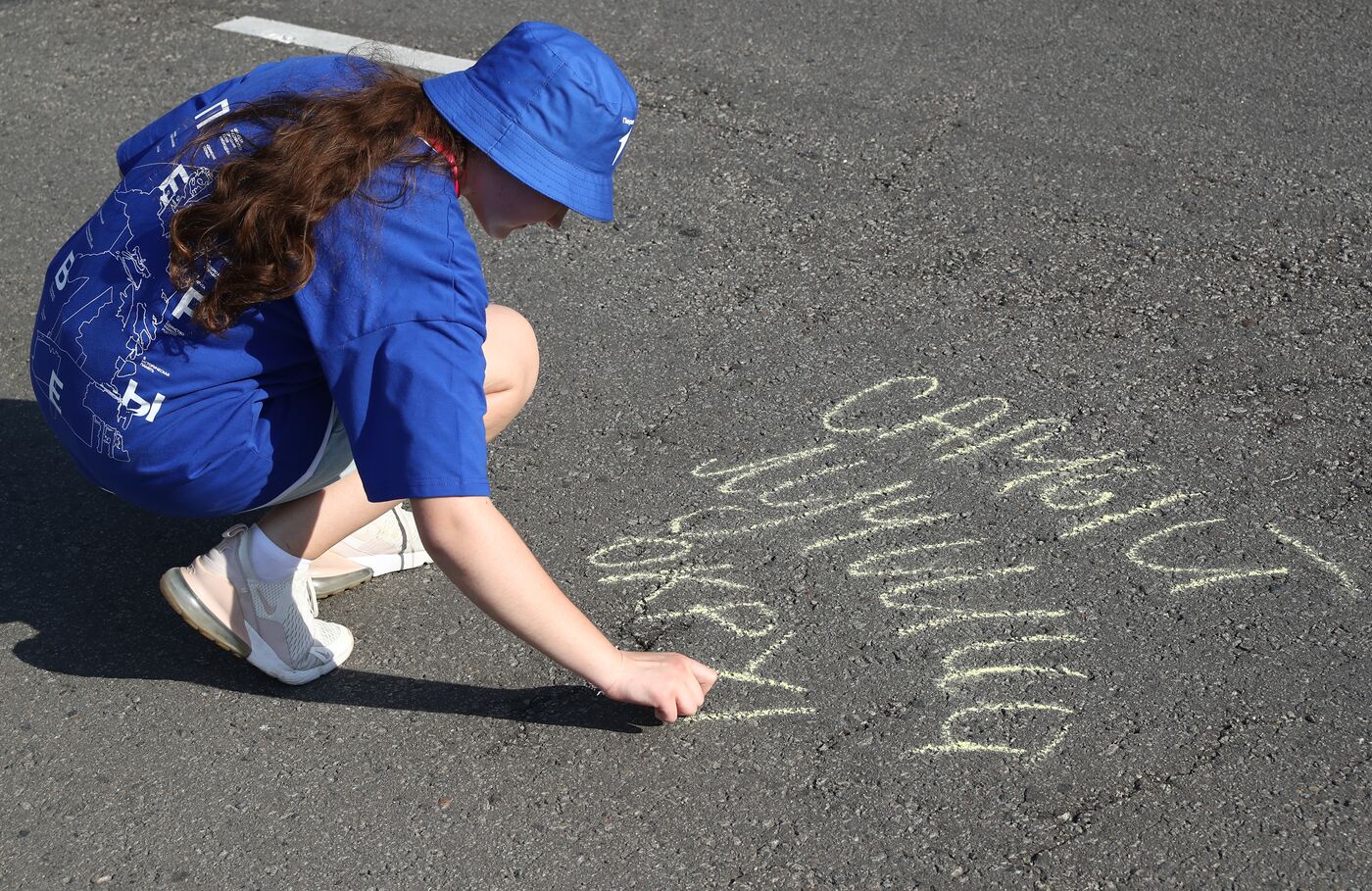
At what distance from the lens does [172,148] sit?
2.29 meters

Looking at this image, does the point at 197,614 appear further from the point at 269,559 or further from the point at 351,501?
the point at 351,501

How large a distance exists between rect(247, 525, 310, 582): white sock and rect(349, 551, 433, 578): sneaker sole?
0.29 meters

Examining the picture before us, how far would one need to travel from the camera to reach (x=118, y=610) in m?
2.78

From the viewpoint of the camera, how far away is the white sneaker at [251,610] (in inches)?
99.7

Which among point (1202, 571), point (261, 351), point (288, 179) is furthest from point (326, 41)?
point (1202, 571)

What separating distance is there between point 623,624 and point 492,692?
0.28 meters

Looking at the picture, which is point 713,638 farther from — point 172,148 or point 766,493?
point 172,148

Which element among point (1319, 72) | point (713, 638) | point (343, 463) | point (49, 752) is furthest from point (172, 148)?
point (1319, 72)

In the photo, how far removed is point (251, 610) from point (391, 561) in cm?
36

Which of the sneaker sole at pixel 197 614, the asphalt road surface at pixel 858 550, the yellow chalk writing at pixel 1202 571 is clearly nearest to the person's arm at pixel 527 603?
the asphalt road surface at pixel 858 550

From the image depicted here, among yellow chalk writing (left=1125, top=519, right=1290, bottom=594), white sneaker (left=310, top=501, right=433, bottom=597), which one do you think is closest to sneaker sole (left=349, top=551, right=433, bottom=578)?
white sneaker (left=310, top=501, right=433, bottom=597)

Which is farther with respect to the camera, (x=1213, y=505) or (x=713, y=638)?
(x=1213, y=505)

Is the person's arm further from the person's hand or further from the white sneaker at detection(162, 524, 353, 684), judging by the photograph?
the white sneaker at detection(162, 524, 353, 684)

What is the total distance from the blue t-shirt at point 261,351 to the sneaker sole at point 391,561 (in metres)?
0.40
